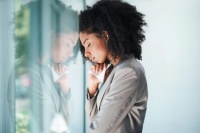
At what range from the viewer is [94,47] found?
166 cm

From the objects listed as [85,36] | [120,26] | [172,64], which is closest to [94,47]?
[85,36]

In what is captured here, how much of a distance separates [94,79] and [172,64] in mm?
427

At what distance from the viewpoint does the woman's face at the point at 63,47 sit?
1702 millimetres

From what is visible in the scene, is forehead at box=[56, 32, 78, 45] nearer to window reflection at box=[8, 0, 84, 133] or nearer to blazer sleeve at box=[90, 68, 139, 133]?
window reflection at box=[8, 0, 84, 133]

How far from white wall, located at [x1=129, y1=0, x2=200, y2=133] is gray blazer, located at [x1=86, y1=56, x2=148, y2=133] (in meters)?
0.05

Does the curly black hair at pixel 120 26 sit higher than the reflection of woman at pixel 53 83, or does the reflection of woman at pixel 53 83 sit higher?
the curly black hair at pixel 120 26

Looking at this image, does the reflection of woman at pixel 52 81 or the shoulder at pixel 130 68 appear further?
the reflection of woman at pixel 52 81

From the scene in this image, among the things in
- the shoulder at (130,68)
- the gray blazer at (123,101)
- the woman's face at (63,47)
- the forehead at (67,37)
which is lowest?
the gray blazer at (123,101)

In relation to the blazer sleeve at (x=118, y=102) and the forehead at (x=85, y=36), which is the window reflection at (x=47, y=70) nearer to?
the forehead at (x=85, y=36)

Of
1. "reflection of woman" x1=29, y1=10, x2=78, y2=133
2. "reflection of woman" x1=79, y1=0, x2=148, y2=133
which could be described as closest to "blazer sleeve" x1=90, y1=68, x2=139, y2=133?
"reflection of woman" x1=79, y1=0, x2=148, y2=133

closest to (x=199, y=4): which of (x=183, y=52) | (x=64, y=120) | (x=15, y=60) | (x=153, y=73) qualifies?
(x=183, y=52)

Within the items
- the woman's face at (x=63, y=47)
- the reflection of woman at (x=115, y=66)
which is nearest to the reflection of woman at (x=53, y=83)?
the woman's face at (x=63, y=47)

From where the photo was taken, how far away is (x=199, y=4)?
1.57 meters

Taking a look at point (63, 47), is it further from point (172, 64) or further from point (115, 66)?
point (172, 64)
